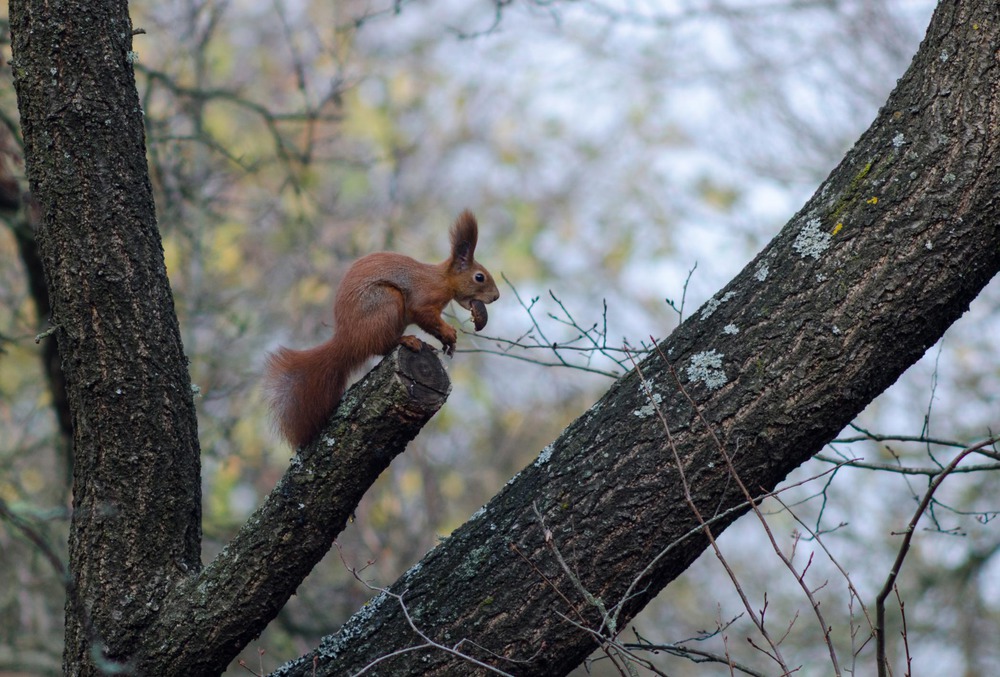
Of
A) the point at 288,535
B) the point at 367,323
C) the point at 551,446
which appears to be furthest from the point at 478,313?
the point at 288,535

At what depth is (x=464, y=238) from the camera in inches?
147

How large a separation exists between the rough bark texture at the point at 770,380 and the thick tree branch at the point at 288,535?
25cm

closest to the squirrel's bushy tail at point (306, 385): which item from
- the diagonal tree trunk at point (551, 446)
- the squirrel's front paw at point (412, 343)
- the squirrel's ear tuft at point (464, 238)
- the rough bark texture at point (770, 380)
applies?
the diagonal tree trunk at point (551, 446)

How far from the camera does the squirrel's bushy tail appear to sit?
109 inches

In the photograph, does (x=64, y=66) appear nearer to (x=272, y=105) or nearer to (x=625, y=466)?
(x=625, y=466)

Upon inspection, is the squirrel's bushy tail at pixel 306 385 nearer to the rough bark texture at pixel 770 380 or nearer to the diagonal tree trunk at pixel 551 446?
the diagonal tree trunk at pixel 551 446

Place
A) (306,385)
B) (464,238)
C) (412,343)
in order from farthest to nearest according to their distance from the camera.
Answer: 1. (464,238)
2. (306,385)
3. (412,343)

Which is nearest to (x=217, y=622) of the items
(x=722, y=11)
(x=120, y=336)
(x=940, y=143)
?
(x=120, y=336)

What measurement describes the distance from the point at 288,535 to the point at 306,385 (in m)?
0.53

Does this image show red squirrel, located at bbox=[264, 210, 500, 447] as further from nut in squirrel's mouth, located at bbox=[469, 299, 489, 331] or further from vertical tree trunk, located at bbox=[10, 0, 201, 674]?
vertical tree trunk, located at bbox=[10, 0, 201, 674]

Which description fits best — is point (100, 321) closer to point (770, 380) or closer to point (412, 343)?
point (412, 343)

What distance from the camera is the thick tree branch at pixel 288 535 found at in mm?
2551

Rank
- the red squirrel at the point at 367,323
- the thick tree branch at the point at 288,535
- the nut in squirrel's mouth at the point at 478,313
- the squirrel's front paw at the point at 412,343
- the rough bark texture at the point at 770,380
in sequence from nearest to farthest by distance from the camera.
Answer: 1. the rough bark texture at the point at 770,380
2. the thick tree branch at the point at 288,535
3. the squirrel's front paw at the point at 412,343
4. the red squirrel at the point at 367,323
5. the nut in squirrel's mouth at the point at 478,313

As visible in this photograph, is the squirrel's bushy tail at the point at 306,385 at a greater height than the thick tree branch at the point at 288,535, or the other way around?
the squirrel's bushy tail at the point at 306,385
